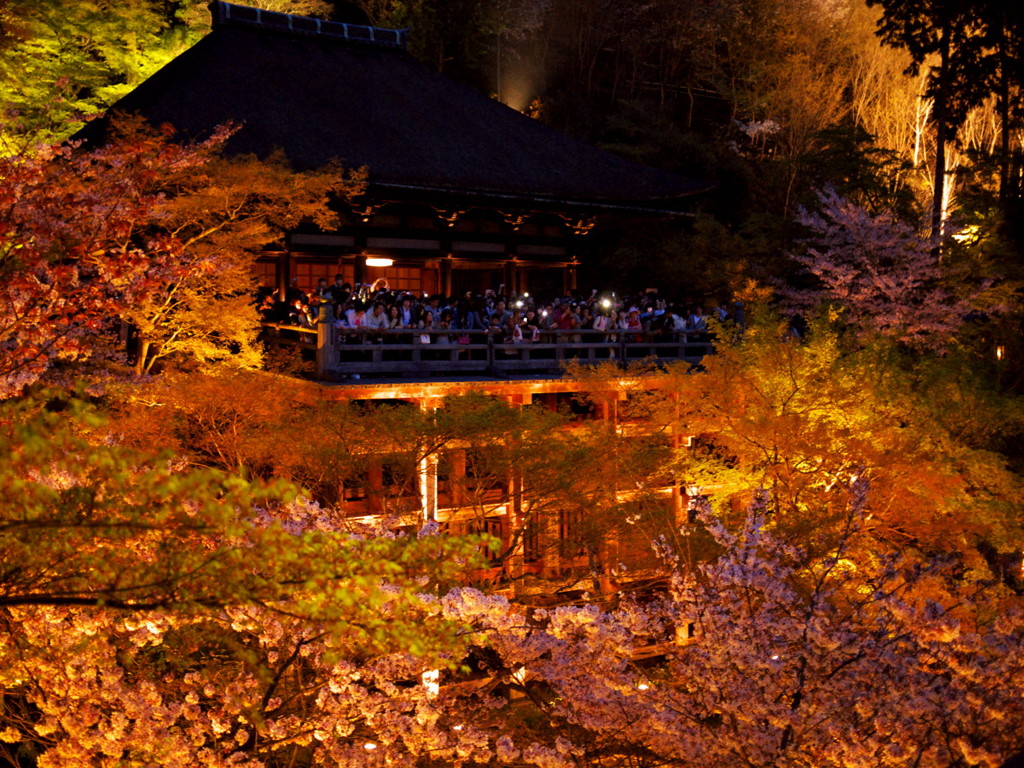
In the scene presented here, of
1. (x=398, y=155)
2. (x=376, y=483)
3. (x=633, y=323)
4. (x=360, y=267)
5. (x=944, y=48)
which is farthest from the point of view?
(x=944, y=48)

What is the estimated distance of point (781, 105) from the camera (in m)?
34.5

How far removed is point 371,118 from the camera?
68.2 feet

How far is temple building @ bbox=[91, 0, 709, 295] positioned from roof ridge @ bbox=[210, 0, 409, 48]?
0.03 metres

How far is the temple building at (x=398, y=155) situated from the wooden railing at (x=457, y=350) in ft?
11.6

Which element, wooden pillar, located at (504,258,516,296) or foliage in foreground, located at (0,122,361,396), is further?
wooden pillar, located at (504,258,516,296)

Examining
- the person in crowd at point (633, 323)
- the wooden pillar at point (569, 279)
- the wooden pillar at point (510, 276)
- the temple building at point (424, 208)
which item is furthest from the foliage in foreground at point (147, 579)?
the wooden pillar at point (569, 279)

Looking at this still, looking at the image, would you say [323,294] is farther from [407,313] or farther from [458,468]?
[458,468]

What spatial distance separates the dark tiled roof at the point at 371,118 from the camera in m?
18.9

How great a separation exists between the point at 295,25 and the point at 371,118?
408 cm

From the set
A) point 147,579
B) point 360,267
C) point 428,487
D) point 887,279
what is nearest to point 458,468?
point 428,487

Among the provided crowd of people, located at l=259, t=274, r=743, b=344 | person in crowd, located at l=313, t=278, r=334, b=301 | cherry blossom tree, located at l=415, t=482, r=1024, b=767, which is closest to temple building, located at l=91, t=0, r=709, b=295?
crowd of people, located at l=259, t=274, r=743, b=344

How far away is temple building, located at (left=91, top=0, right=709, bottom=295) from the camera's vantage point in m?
19.0

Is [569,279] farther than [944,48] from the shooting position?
No

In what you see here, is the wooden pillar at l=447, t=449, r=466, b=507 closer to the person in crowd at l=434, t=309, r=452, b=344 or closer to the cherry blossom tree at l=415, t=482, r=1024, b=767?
the person in crowd at l=434, t=309, r=452, b=344
